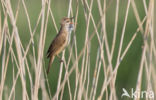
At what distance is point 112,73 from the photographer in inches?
93.1

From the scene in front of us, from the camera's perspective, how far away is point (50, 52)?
3.41 metres

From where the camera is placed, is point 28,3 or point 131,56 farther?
point 28,3

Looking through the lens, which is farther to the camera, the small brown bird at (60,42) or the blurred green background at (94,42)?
the blurred green background at (94,42)

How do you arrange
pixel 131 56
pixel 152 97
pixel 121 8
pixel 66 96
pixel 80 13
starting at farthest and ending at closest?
1. pixel 121 8
2. pixel 80 13
3. pixel 131 56
4. pixel 66 96
5. pixel 152 97

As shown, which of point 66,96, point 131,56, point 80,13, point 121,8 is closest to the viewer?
point 66,96

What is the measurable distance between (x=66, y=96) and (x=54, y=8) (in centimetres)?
174

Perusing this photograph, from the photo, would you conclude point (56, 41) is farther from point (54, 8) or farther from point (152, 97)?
point (54, 8)

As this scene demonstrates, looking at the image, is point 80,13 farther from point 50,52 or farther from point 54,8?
point 50,52

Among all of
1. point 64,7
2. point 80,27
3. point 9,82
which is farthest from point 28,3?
point 9,82

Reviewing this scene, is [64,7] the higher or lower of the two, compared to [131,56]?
higher

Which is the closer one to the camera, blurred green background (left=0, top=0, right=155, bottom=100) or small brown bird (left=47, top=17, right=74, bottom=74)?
small brown bird (left=47, top=17, right=74, bottom=74)

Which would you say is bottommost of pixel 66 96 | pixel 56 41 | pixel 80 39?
pixel 66 96

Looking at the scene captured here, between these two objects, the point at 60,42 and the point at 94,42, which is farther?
the point at 94,42

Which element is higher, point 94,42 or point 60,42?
point 60,42
